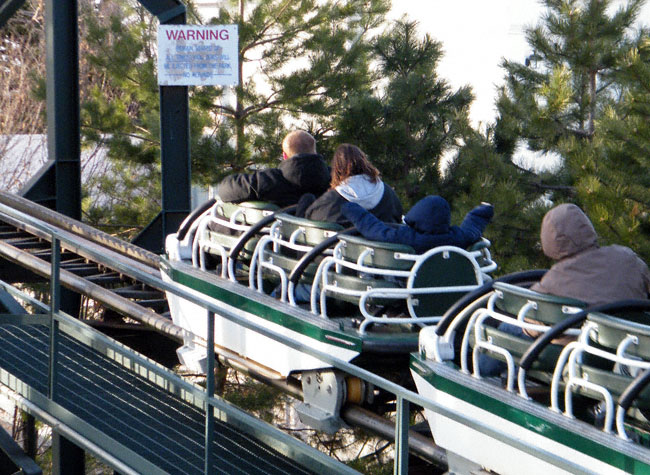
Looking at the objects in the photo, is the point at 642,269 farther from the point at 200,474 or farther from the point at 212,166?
the point at 212,166

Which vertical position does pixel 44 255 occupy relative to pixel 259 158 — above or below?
below

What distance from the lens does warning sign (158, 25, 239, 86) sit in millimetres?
9750

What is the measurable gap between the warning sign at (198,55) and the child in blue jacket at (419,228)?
15.9ft

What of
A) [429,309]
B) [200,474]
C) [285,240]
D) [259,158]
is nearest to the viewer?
[200,474]

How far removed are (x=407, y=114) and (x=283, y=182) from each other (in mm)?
4985

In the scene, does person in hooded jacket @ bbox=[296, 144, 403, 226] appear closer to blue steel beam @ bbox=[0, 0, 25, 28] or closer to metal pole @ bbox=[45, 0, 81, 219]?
metal pole @ bbox=[45, 0, 81, 219]

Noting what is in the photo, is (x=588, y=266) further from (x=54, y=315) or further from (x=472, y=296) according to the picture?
(x=54, y=315)

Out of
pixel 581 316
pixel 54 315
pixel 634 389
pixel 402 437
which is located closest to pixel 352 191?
pixel 54 315

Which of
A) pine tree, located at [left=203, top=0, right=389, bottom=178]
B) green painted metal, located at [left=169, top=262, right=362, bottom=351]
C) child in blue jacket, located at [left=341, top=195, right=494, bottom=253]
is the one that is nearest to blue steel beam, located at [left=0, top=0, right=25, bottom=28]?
pine tree, located at [left=203, top=0, right=389, bottom=178]

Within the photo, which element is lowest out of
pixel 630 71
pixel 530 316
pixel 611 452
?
pixel 611 452

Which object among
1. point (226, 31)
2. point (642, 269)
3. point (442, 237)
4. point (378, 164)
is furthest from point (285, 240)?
point (378, 164)

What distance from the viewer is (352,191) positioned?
18.1 ft

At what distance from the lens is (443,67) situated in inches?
539

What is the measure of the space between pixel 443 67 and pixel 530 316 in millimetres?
10020
